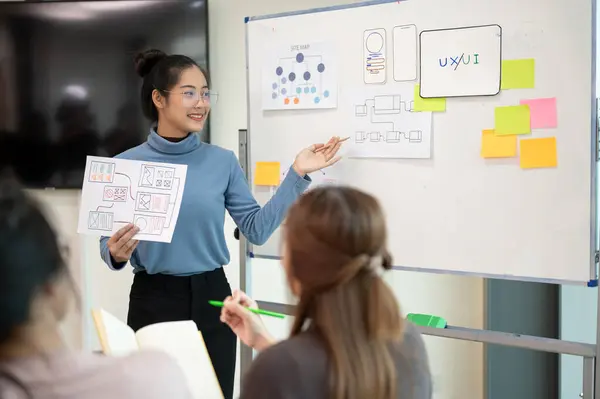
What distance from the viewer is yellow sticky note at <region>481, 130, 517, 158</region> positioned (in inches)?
77.2

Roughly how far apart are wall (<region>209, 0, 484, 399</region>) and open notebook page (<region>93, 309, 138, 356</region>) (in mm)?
1558

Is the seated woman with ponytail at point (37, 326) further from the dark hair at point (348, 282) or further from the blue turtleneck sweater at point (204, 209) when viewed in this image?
the blue turtleneck sweater at point (204, 209)

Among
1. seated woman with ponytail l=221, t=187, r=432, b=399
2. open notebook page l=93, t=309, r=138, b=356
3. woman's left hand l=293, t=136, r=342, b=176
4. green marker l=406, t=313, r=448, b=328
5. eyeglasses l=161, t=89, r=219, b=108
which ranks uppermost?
eyeglasses l=161, t=89, r=219, b=108

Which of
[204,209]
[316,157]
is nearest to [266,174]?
[316,157]

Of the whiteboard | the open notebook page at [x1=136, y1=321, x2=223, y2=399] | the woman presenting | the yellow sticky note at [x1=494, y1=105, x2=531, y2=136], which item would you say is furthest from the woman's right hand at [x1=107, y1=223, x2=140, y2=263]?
the yellow sticky note at [x1=494, y1=105, x2=531, y2=136]

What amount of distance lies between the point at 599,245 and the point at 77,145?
92.9 inches

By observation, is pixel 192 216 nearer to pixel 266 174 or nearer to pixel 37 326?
pixel 266 174

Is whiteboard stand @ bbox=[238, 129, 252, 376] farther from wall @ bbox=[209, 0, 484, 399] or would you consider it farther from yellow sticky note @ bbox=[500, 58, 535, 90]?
yellow sticky note @ bbox=[500, 58, 535, 90]

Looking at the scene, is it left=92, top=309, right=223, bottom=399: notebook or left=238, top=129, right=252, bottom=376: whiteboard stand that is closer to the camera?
left=92, top=309, right=223, bottom=399: notebook

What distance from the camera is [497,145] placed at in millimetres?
1982

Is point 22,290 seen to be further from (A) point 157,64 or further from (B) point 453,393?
(B) point 453,393

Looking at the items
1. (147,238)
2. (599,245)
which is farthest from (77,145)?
(599,245)

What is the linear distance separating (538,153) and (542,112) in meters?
0.12

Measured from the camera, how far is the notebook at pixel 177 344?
1366mm
